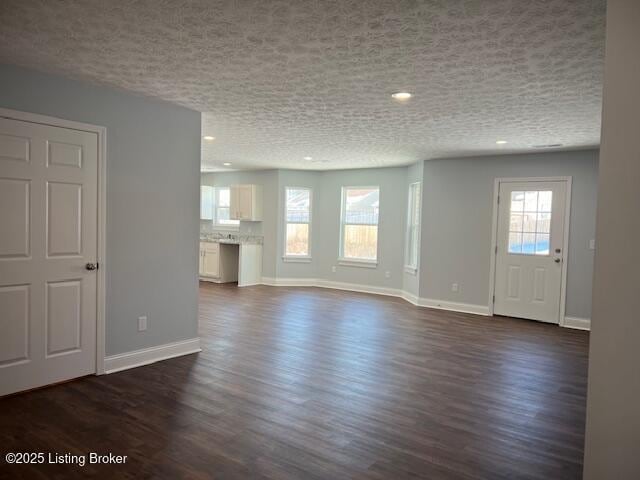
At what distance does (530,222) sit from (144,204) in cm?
540

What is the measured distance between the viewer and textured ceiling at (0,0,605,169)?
2.34 meters

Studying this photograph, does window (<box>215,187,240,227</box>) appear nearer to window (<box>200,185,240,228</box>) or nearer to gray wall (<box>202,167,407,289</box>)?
window (<box>200,185,240,228</box>)

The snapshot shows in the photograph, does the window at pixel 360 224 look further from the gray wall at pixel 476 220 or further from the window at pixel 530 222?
the window at pixel 530 222

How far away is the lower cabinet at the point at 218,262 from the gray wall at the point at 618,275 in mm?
8536

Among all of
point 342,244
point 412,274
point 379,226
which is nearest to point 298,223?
point 342,244

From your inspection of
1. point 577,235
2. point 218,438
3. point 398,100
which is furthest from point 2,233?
point 577,235

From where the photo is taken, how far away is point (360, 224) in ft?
29.9

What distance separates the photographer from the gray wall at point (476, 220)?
20.7ft

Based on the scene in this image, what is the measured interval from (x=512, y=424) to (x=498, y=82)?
8.13 ft

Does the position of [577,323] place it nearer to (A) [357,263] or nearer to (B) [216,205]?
(A) [357,263]

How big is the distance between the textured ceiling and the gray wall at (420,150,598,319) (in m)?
1.61

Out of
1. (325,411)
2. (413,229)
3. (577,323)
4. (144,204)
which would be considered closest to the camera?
(325,411)

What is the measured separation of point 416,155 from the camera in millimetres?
7070

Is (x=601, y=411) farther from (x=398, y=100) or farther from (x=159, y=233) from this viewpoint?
(x=159, y=233)
